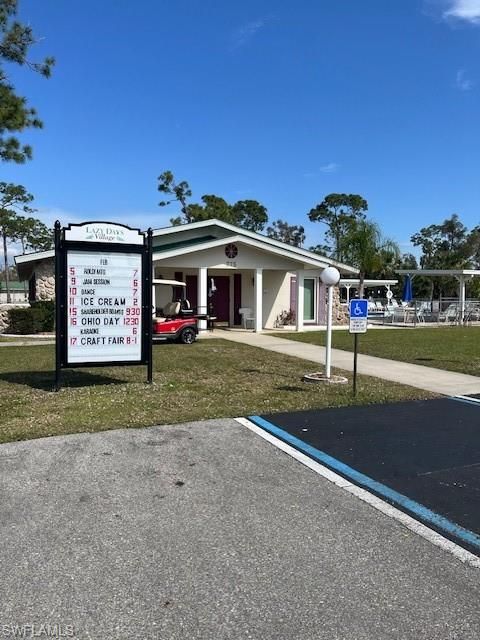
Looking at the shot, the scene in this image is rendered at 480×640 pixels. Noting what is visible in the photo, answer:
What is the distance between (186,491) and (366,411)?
3.48 meters

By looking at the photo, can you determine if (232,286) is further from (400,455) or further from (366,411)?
(400,455)

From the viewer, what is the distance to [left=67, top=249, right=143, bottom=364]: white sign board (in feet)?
28.9

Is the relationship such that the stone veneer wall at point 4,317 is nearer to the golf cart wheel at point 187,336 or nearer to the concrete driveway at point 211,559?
the golf cart wheel at point 187,336

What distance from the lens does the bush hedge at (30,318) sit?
64.5 ft

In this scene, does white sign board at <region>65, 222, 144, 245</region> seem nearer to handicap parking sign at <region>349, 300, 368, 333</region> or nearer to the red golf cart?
handicap parking sign at <region>349, 300, 368, 333</region>

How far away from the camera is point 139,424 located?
258 inches

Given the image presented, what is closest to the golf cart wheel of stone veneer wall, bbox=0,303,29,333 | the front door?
stone veneer wall, bbox=0,303,29,333

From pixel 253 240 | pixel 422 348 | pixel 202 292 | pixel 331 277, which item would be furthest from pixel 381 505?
pixel 253 240

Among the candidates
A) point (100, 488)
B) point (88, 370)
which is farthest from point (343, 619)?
point (88, 370)

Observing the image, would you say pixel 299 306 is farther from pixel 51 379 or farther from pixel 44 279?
pixel 51 379

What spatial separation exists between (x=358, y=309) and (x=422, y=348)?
8.22 meters

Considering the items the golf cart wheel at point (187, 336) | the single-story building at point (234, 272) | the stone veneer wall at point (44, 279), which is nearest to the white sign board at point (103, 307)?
the golf cart wheel at point (187, 336)

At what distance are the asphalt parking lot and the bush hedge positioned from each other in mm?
14797

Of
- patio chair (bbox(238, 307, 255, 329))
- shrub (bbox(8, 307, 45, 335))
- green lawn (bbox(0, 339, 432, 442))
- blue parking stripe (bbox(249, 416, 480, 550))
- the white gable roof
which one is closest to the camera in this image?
blue parking stripe (bbox(249, 416, 480, 550))
